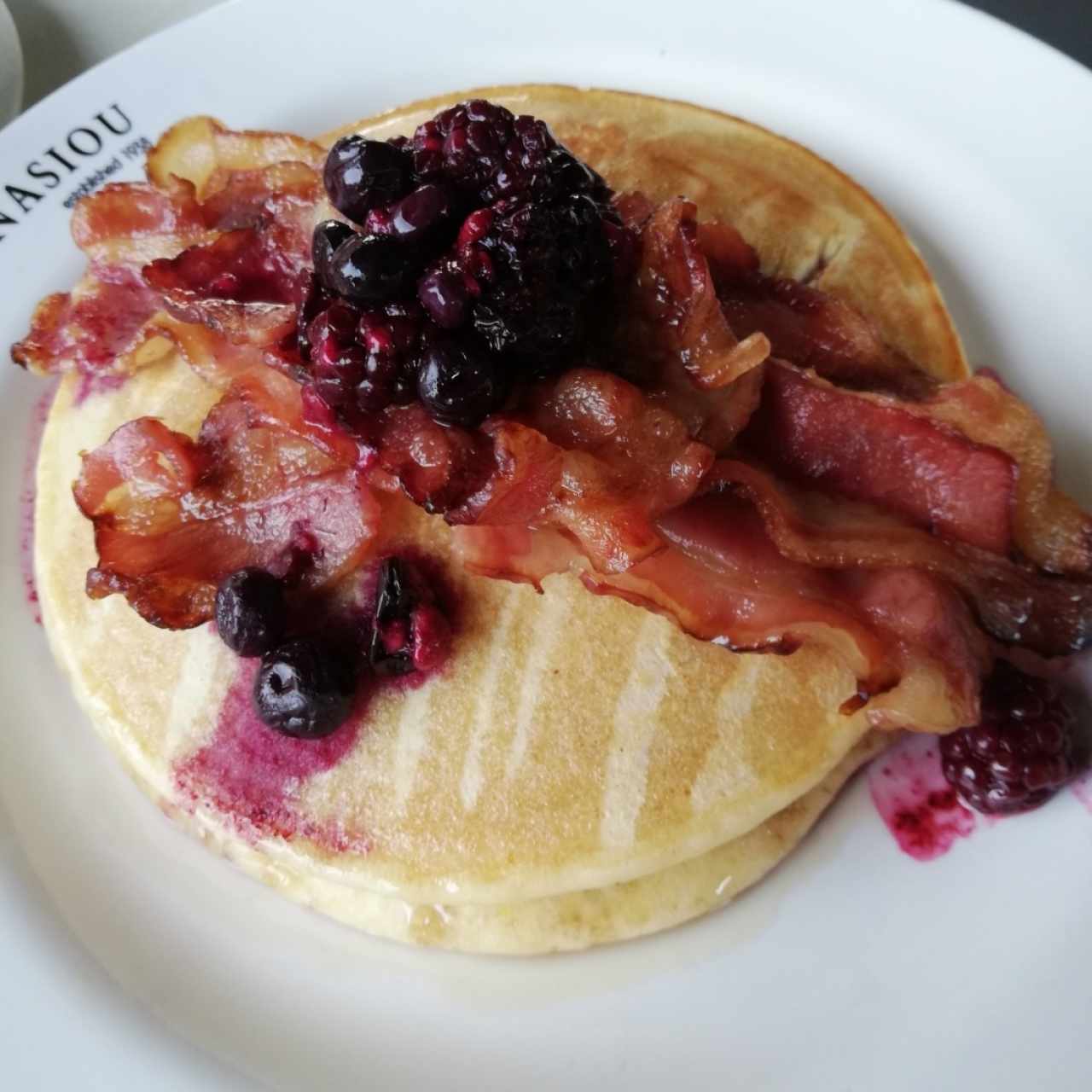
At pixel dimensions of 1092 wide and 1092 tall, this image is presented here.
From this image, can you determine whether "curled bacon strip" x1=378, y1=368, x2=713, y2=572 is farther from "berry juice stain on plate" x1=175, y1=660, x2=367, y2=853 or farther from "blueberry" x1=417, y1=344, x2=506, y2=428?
"berry juice stain on plate" x1=175, y1=660, x2=367, y2=853

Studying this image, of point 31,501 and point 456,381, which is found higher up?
point 456,381

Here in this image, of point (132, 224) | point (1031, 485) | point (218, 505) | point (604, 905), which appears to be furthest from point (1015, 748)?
point (132, 224)

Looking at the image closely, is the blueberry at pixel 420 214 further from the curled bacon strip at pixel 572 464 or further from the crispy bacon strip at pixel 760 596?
the crispy bacon strip at pixel 760 596

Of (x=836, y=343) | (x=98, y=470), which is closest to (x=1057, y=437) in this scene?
(x=836, y=343)

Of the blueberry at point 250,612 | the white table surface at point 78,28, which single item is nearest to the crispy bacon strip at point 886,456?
the blueberry at point 250,612

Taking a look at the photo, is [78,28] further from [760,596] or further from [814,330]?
[760,596]

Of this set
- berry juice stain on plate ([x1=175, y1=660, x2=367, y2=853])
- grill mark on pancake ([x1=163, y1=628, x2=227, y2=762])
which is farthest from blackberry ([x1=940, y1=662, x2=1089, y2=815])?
grill mark on pancake ([x1=163, y1=628, x2=227, y2=762])
